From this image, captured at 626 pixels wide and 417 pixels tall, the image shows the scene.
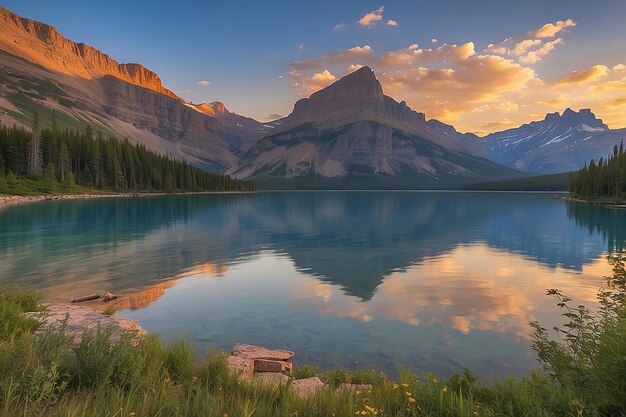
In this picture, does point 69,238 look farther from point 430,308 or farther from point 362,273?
point 430,308

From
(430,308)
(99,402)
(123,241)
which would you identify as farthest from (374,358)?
(123,241)

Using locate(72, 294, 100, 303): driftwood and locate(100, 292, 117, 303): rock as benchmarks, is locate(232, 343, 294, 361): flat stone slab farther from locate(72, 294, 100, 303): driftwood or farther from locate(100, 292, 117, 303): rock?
locate(72, 294, 100, 303): driftwood

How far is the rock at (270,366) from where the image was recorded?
14992 mm

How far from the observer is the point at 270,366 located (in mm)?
15125

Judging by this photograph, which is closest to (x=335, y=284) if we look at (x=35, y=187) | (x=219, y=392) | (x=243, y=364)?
(x=243, y=364)

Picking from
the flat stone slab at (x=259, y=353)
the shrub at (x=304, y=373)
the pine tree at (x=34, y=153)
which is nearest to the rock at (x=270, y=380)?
the shrub at (x=304, y=373)

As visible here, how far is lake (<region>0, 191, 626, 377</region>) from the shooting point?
64.3ft

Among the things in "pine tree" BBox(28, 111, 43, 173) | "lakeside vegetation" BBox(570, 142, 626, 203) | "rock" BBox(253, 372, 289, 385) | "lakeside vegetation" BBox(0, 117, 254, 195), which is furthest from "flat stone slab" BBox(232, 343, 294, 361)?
"pine tree" BBox(28, 111, 43, 173)

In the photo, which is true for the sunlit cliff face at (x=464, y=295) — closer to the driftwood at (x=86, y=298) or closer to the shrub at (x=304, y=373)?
the shrub at (x=304, y=373)

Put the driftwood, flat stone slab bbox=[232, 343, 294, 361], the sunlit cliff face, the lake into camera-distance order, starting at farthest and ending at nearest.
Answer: the driftwood
the sunlit cliff face
the lake
flat stone slab bbox=[232, 343, 294, 361]

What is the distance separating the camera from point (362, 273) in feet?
122

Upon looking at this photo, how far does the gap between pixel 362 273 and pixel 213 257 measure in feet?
60.6

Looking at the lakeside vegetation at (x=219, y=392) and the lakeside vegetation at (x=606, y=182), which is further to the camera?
the lakeside vegetation at (x=606, y=182)

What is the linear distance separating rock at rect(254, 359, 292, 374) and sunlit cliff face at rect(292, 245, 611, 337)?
9344 mm
